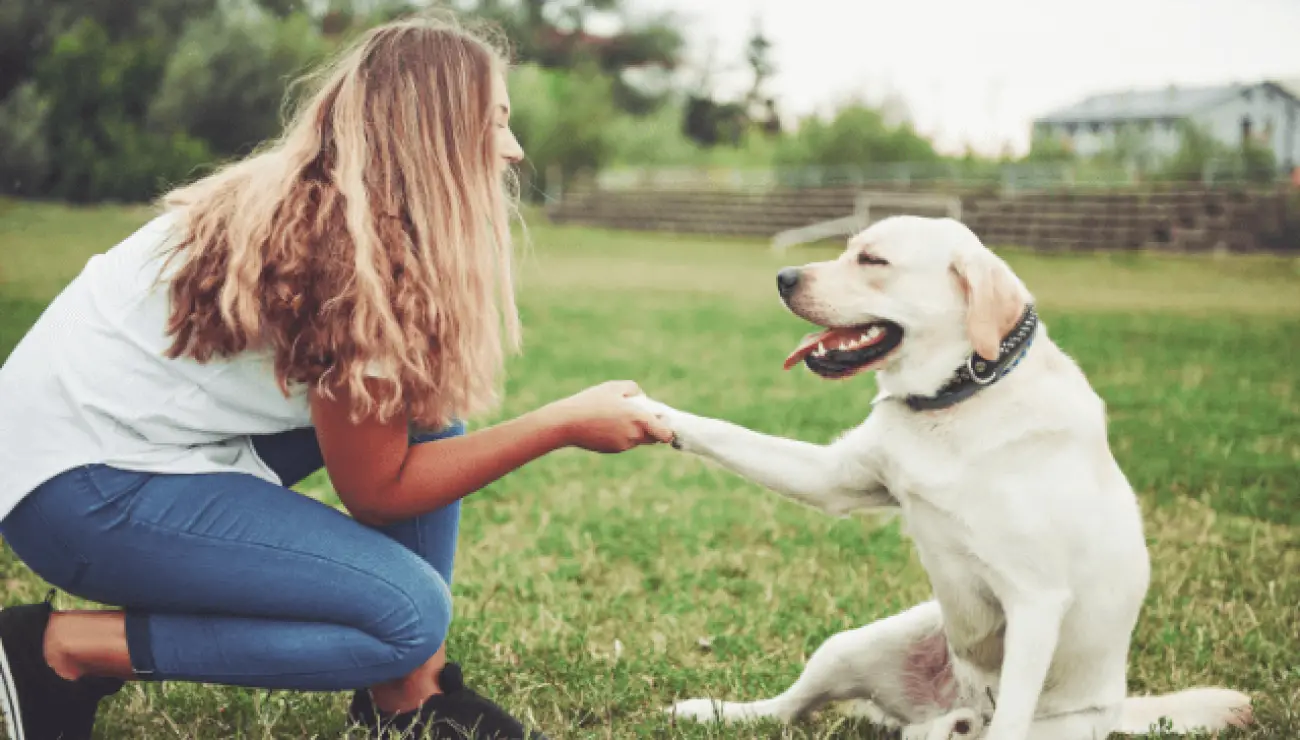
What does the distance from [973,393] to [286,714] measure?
5.43 feet

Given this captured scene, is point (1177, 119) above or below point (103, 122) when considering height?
below

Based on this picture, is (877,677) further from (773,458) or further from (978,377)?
(978,377)

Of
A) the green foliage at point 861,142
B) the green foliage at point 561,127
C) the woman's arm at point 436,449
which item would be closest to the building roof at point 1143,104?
the green foliage at point 861,142

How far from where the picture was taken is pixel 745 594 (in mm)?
3611

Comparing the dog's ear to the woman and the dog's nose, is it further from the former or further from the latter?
the woman

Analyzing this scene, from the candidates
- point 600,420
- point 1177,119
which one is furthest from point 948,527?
point 1177,119

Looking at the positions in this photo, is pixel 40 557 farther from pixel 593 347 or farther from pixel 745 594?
pixel 593 347

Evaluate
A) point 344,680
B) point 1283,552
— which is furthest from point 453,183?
point 1283,552

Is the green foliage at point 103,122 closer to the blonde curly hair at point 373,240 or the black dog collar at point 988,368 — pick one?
the blonde curly hair at point 373,240

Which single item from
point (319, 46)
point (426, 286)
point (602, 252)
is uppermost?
point (319, 46)

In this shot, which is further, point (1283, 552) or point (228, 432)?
point (1283, 552)

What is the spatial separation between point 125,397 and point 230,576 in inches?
15.1

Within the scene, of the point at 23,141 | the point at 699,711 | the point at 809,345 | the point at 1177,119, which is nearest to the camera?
the point at 809,345

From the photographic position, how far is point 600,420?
2.33 m
